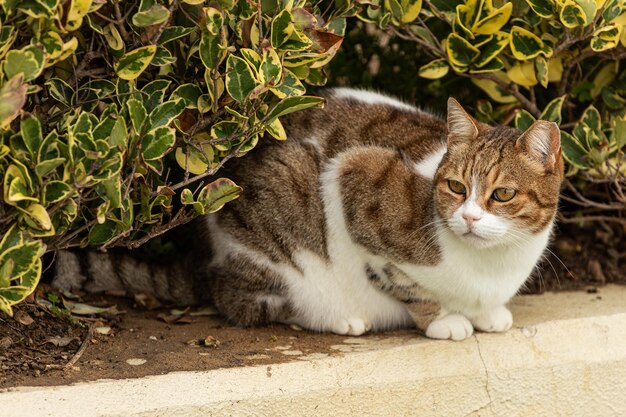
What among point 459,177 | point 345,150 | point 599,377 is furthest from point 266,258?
point 599,377

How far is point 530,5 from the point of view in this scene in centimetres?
365

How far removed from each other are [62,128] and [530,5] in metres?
1.88

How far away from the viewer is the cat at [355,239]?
3.52 metres

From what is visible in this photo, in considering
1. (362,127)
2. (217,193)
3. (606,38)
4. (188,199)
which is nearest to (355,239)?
(362,127)

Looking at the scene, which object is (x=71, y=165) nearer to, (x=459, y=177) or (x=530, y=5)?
(x=459, y=177)

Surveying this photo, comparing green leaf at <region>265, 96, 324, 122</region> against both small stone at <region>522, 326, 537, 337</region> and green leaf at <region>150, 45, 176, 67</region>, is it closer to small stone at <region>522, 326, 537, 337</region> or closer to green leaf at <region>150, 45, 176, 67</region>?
green leaf at <region>150, 45, 176, 67</region>

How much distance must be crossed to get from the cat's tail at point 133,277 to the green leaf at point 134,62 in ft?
3.91

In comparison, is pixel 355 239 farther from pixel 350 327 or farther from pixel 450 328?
pixel 450 328

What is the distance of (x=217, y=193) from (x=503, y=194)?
3.38 ft

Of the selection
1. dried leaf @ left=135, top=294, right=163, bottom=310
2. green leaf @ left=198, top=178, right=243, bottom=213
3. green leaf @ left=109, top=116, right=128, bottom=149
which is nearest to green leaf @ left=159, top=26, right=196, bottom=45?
green leaf @ left=109, top=116, right=128, bottom=149

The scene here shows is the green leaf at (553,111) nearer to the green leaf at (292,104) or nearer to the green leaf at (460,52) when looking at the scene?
the green leaf at (460,52)

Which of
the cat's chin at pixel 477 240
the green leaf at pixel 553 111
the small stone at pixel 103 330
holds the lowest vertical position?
the small stone at pixel 103 330

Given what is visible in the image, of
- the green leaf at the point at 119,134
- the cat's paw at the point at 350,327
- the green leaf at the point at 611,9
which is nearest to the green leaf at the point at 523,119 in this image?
the green leaf at the point at 611,9

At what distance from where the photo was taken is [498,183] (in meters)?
3.32
